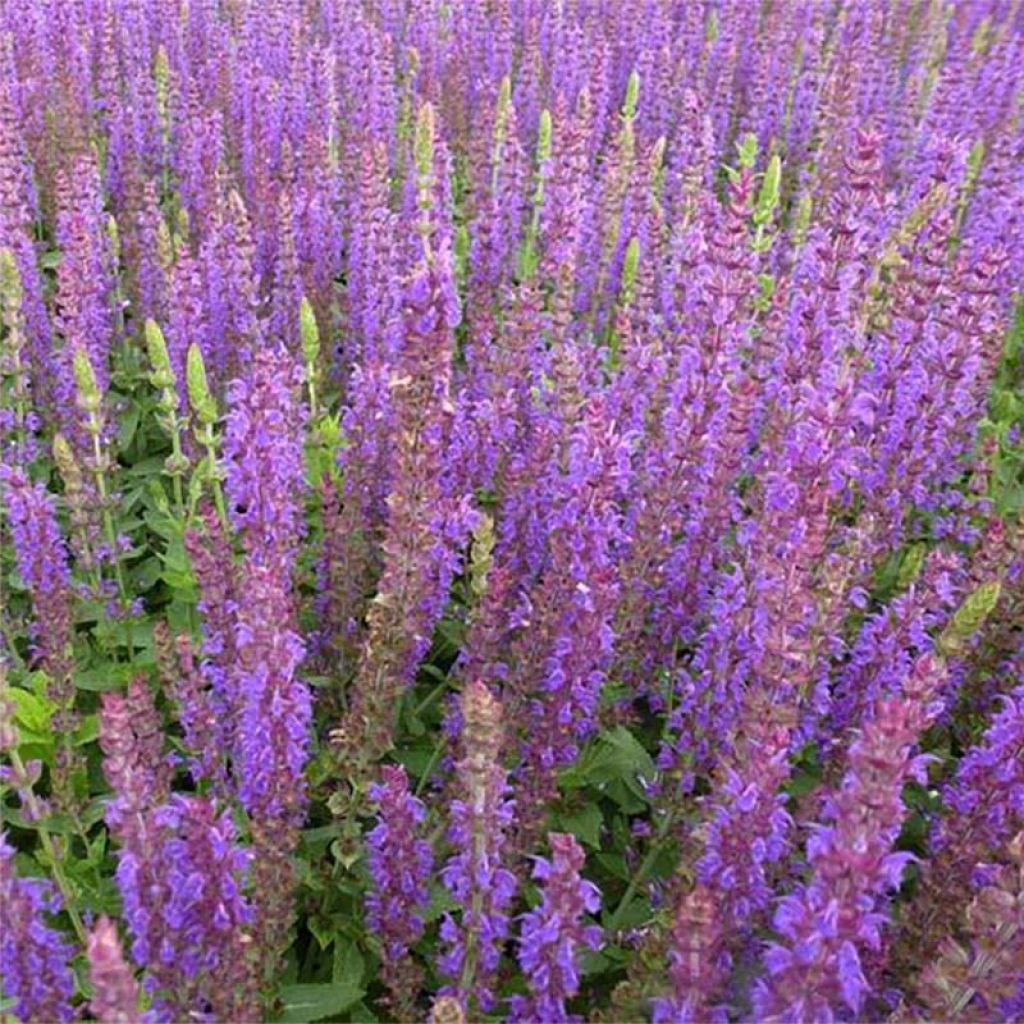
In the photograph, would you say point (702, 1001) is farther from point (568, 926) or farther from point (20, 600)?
point (20, 600)

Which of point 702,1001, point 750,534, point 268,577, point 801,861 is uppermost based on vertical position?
point 268,577

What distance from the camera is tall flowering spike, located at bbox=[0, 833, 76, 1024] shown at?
3.02 m

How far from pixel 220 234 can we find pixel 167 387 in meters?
1.45

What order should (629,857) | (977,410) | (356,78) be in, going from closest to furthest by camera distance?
(629,857)
(977,410)
(356,78)

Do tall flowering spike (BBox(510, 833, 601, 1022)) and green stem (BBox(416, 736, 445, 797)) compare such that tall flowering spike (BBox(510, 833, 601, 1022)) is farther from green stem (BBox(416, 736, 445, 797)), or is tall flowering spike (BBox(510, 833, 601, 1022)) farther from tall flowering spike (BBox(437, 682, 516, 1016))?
green stem (BBox(416, 736, 445, 797))

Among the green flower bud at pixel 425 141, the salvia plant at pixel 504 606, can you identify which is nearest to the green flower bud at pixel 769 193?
the salvia plant at pixel 504 606

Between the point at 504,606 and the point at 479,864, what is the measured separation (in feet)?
5.43

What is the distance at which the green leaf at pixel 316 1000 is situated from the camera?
3889mm

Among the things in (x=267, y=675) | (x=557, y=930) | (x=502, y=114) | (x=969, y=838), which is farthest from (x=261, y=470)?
(x=502, y=114)

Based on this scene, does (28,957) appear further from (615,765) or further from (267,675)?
(615,765)

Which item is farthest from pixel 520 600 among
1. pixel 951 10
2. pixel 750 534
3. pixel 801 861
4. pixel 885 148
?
pixel 951 10

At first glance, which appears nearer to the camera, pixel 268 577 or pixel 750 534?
pixel 268 577

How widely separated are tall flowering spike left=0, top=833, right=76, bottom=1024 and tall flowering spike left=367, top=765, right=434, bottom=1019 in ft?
3.24

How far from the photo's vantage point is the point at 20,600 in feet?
19.2
